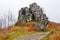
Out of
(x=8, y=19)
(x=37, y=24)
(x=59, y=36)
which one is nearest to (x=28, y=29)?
(x=37, y=24)

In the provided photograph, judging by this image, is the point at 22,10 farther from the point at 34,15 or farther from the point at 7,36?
the point at 7,36

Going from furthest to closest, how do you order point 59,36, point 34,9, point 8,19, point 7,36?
1. point 8,19
2. point 34,9
3. point 7,36
4. point 59,36

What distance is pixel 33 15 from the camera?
206ft

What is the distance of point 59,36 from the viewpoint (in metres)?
28.2

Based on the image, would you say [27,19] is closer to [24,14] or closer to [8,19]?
[24,14]

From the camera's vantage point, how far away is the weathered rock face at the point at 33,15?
197 feet

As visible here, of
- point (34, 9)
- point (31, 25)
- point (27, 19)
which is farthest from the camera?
point (34, 9)

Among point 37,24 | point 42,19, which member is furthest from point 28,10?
point 37,24

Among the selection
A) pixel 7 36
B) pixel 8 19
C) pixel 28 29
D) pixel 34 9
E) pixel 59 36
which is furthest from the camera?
pixel 8 19

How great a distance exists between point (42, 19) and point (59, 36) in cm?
3261

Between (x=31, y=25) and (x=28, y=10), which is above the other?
(x=28, y=10)

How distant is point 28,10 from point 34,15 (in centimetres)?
327

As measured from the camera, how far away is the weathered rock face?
60119mm

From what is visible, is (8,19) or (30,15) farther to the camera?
(8,19)
